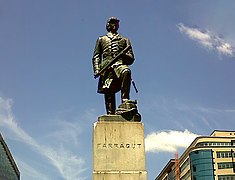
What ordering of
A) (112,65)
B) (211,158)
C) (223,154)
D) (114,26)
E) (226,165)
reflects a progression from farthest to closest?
(223,154) < (211,158) < (226,165) < (114,26) < (112,65)

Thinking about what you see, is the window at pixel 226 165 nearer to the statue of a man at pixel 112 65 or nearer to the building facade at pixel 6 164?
the building facade at pixel 6 164

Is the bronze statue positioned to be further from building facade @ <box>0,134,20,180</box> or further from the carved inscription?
building facade @ <box>0,134,20,180</box>

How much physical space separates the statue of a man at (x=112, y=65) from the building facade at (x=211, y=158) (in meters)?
95.6

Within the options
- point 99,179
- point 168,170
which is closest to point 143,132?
point 99,179

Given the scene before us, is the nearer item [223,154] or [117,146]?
[117,146]

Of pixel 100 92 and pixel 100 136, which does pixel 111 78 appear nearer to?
pixel 100 92

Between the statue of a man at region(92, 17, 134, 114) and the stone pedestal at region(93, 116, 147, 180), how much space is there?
0.91 metres

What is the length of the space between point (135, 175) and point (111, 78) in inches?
118

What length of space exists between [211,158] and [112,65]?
96.9 meters

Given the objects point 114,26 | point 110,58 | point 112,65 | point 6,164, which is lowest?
point 112,65

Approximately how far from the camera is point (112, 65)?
14.0 m

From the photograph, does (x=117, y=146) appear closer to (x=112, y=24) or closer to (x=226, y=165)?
(x=112, y=24)

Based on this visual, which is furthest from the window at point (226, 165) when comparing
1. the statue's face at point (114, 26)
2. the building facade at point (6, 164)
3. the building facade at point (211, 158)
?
the statue's face at point (114, 26)

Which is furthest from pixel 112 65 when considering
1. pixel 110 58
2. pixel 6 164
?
pixel 6 164
